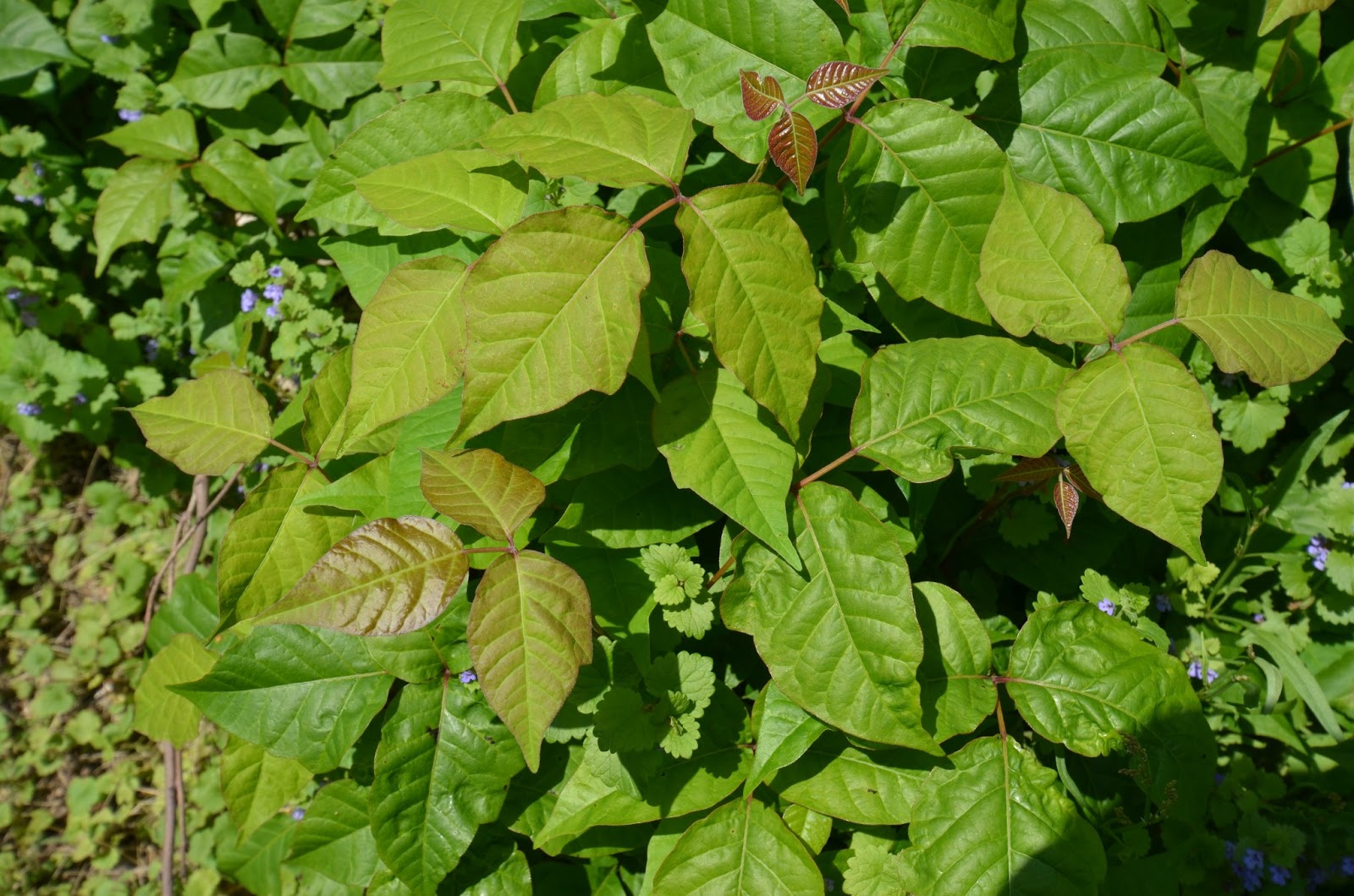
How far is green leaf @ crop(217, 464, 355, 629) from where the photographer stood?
1.85 m

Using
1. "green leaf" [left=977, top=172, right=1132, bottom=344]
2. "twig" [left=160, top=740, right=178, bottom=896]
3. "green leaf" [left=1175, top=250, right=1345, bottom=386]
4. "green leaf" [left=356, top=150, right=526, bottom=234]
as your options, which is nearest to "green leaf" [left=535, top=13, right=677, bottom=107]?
"green leaf" [left=356, top=150, right=526, bottom=234]

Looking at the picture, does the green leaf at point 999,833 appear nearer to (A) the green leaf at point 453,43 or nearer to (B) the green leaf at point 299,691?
(B) the green leaf at point 299,691

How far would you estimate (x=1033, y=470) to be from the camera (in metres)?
1.86

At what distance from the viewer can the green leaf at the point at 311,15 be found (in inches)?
112

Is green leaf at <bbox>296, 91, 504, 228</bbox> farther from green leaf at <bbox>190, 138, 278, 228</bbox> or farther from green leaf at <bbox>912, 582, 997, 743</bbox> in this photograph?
green leaf at <bbox>912, 582, 997, 743</bbox>

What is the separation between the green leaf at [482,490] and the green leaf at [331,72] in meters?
1.86

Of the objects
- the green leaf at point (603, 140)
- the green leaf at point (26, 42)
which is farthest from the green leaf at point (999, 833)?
the green leaf at point (26, 42)

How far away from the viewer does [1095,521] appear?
89.4 inches

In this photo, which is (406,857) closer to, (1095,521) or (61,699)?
(1095,521)

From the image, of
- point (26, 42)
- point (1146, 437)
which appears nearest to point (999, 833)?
point (1146, 437)

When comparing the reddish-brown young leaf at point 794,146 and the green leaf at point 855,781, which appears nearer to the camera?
the reddish-brown young leaf at point 794,146

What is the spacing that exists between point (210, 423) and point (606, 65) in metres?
1.25

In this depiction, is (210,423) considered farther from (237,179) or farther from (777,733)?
(777,733)

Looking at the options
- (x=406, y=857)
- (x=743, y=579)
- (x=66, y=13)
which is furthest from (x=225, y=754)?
(x=66, y=13)
